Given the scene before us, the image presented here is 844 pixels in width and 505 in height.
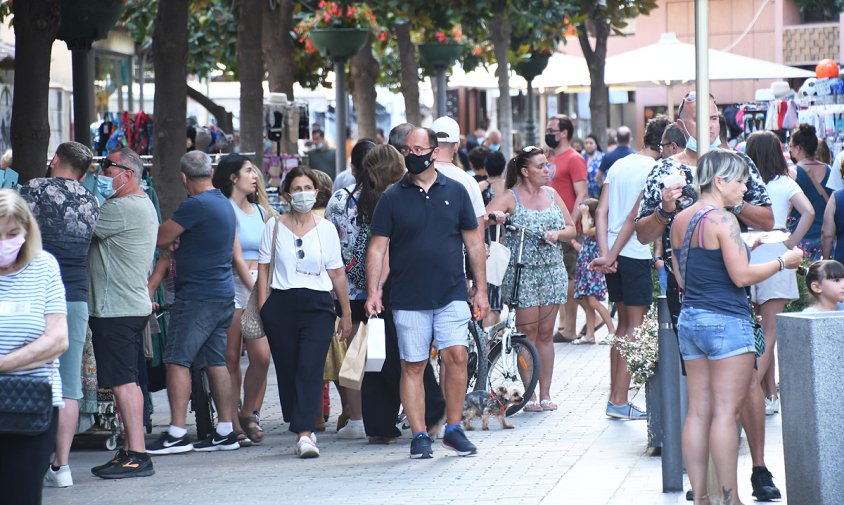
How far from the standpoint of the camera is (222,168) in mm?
10055

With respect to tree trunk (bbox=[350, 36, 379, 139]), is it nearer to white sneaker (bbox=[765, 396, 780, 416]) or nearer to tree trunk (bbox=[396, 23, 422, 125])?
tree trunk (bbox=[396, 23, 422, 125])

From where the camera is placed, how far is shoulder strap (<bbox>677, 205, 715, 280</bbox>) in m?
6.73

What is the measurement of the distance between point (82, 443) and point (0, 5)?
5.87 m

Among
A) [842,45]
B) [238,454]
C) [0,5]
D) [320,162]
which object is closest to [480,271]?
[238,454]

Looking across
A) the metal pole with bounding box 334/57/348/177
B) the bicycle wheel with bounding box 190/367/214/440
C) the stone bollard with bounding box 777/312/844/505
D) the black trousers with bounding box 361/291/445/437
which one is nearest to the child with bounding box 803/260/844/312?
the stone bollard with bounding box 777/312/844/505

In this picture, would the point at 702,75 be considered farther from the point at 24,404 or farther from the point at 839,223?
the point at 839,223

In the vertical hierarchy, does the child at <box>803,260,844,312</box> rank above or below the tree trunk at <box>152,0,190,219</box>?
below

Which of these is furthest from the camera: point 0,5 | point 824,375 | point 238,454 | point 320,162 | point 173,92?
point 320,162

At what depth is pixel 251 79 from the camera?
15.6 meters

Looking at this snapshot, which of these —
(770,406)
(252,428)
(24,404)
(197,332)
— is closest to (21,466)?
(24,404)

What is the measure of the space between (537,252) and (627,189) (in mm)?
922

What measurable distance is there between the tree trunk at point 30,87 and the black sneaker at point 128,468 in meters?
2.40

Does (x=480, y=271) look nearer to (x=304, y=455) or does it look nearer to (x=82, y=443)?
(x=304, y=455)

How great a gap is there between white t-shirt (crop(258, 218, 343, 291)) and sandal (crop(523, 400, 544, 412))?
2245mm
